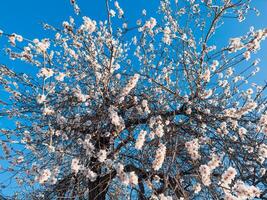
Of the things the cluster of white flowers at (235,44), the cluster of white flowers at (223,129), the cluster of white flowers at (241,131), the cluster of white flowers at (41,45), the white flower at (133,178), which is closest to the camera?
the white flower at (133,178)

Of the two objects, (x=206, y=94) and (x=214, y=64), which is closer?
(x=206, y=94)

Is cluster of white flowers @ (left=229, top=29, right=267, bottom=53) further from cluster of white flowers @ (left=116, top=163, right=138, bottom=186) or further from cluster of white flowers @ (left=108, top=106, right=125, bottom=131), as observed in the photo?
cluster of white flowers @ (left=116, top=163, right=138, bottom=186)

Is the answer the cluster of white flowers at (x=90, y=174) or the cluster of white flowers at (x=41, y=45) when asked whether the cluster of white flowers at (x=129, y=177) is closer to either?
the cluster of white flowers at (x=90, y=174)

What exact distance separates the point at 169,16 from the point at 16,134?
3033 mm

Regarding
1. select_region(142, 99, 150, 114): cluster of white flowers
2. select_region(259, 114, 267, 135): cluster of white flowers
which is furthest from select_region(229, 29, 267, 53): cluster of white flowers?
select_region(142, 99, 150, 114): cluster of white flowers

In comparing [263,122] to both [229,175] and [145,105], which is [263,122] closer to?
[229,175]

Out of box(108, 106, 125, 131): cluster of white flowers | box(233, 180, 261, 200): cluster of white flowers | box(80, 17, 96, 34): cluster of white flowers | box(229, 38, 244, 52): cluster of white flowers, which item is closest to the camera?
box(233, 180, 261, 200): cluster of white flowers

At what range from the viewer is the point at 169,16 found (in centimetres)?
631

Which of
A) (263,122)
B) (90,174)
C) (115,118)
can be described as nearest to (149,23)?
(115,118)

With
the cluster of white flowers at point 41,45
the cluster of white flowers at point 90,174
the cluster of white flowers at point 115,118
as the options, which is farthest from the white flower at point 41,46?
the cluster of white flowers at point 90,174

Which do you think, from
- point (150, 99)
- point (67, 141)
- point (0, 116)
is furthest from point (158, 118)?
point (0, 116)

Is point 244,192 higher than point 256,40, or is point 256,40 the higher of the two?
point 256,40

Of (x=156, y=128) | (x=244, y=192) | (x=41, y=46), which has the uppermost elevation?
(x=41, y=46)

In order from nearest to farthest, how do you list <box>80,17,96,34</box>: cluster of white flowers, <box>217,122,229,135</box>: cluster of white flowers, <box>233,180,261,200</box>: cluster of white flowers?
1. <box>233,180,261,200</box>: cluster of white flowers
2. <box>217,122,229,135</box>: cluster of white flowers
3. <box>80,17,96,34</box>: cluster of white flowers
